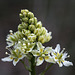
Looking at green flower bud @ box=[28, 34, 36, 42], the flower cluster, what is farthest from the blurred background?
green flower bud @ box=[28, 34, 36, 42]

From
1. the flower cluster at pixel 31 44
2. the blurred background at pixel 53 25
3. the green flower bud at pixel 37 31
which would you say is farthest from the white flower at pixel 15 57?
the blurred background at pixel 53 25

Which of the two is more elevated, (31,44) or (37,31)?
(37,31)

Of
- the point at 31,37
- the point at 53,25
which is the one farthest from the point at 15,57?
the point at 53,25

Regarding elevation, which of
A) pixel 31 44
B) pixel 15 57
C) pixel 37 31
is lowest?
pixel 15 57

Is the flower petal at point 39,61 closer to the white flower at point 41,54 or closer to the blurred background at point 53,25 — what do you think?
the white flower at point 41,54

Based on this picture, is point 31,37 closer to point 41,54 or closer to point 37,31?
point 37,31

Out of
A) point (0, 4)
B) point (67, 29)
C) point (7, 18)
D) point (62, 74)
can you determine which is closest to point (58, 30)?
point (67, 29)

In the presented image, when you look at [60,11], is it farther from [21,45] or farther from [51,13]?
[21,45]

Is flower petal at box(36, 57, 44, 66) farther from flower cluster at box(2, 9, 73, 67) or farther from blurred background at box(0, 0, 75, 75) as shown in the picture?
blurred background at box(0, 0, 75, 75)

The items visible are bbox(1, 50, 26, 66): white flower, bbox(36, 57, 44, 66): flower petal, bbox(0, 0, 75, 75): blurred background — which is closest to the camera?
bbox(36, 57, 44, 66): flower petal
